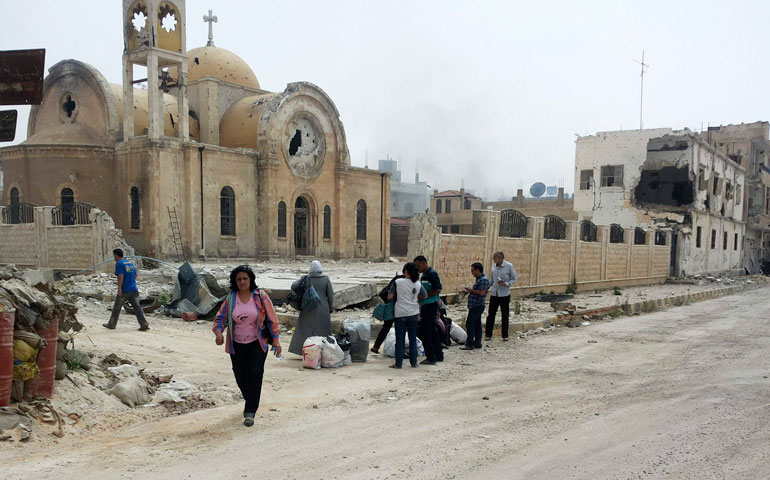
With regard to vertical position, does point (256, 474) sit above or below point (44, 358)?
below

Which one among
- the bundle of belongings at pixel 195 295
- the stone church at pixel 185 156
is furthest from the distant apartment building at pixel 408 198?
the bundle of belongings at pixel 195 295

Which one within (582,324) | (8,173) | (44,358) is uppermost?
(8,173)

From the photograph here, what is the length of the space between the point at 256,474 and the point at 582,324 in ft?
34.1

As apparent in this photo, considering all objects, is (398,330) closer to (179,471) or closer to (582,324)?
(179,471)

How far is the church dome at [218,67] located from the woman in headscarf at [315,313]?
25.1m

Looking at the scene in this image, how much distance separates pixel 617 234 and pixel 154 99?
1915 centimetres

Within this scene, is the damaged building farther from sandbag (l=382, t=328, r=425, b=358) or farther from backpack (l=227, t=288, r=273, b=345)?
backpack (l=227, t=288, r=273, b=345)

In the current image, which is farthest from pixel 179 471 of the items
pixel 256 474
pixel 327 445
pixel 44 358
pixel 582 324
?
pixel 582 324

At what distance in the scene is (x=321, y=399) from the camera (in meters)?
6.35

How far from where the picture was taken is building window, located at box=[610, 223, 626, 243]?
23266mm

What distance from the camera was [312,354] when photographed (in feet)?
25.6

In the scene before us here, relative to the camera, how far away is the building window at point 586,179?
33.9 metres

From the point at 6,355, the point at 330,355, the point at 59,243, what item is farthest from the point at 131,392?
the point at 59,243

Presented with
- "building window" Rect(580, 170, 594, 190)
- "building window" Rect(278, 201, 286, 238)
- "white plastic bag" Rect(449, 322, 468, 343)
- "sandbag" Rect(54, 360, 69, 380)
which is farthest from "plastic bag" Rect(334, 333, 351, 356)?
"building window" Rect(580, 170, 594, 190)
